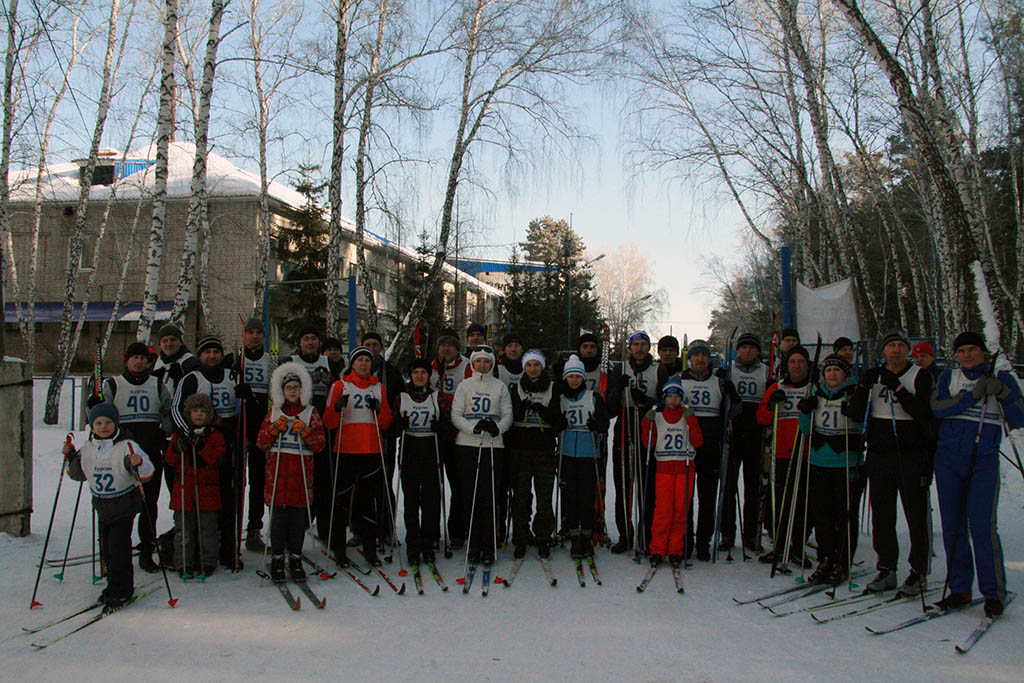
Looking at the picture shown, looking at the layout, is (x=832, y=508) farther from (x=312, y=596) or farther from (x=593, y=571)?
(x=312, y=596)

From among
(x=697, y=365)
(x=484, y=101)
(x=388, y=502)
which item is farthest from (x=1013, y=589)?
(x=484, y=101)

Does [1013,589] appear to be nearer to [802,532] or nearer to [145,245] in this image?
[802,532]

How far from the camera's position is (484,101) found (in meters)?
14.3

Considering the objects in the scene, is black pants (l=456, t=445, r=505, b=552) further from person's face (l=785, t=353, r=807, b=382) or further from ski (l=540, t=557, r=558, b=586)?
person's face (l=785, t=353, r=807, b=382)

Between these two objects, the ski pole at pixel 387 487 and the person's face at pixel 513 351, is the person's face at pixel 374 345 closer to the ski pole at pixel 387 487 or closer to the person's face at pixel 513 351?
the ski pole at pixel 387 487

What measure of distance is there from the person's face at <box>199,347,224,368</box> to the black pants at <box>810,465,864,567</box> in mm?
4886

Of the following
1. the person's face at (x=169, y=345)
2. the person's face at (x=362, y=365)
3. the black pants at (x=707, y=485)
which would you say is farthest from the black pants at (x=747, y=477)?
the person's face at (x=169, y=345)

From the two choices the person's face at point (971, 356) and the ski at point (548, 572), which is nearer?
the person's face at point (971, 356)

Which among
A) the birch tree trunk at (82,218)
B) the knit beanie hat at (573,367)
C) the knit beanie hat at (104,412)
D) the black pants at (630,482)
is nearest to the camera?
the knit beanie hat at (104,412)

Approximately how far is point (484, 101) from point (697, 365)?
9802 mm

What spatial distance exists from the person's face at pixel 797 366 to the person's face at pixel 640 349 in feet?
3.99

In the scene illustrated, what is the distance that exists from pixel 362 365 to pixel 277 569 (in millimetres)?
1667

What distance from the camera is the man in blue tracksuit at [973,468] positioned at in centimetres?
466

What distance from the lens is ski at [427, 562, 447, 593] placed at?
17.1 ft
